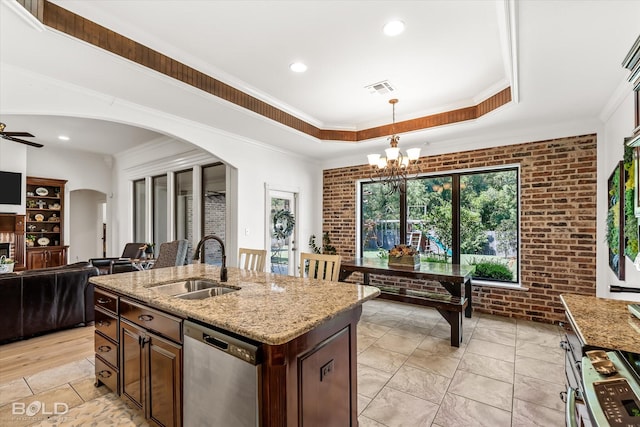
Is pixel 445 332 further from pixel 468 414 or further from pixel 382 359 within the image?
pixel 468 414

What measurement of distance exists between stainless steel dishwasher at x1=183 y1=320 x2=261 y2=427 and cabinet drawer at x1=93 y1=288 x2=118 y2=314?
3.08ft

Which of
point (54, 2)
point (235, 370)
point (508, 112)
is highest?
point (54, 2)

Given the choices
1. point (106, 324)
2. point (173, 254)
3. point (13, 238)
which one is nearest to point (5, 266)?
point (173, 254)

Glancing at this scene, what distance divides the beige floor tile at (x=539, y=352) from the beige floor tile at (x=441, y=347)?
57 centimetres

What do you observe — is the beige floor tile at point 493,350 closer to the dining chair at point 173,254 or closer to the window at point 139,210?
the dining chair at point 173,254

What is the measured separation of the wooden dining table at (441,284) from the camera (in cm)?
324

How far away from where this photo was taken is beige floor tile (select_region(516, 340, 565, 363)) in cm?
293

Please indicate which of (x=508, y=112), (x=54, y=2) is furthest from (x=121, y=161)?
(x=508, y=112)

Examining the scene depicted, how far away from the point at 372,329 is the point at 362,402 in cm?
151

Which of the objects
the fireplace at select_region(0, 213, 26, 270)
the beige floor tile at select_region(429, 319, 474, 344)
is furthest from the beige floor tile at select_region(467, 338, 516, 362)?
the fireplace at select_region(0, 213, 26, 270)

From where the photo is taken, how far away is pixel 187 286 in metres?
2.35

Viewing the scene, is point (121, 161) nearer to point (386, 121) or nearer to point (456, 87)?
point (386, 121)

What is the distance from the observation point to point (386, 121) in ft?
14.8

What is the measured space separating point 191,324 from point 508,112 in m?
3.86
